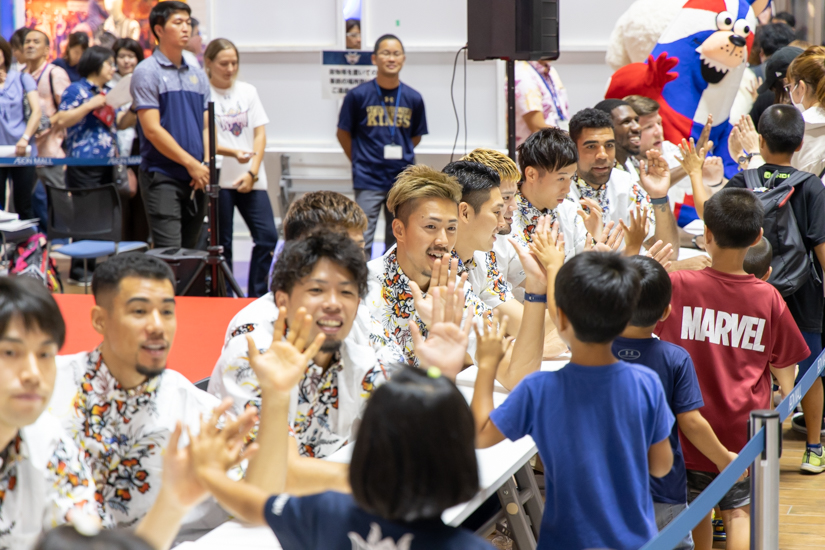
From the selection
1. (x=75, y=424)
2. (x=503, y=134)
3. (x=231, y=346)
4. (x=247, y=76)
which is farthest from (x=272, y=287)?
(x=247, y=76)

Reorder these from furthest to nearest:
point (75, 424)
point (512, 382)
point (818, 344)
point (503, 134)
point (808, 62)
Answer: point (503, 134)
point (808, 62)
point (818, 344)
point (512, 382)
point (75, 424)

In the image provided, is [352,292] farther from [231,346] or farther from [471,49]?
[471,49]

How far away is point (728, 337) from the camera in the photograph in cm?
254

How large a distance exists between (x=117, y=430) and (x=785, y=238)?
8.88 ft

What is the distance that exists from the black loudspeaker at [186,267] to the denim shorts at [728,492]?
3136mm

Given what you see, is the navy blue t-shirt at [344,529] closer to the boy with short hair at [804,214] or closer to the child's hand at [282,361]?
the child's hand at [282,361]

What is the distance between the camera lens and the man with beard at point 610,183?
3.61m

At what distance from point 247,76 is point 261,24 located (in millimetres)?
485

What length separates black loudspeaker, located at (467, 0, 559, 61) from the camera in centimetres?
444

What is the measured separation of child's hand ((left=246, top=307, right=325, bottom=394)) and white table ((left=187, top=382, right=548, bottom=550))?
182mm

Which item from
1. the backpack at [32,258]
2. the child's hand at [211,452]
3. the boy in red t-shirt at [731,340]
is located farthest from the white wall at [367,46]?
the child's hand at [211,452]

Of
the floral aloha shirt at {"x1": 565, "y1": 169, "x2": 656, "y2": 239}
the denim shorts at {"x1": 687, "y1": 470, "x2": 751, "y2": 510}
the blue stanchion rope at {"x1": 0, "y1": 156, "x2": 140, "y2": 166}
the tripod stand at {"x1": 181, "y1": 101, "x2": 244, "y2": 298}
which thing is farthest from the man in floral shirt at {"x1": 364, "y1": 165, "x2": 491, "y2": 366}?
the blue stanchion rope at {"x1": 0, "y1": 156, "x2": 140, "y2": 166}

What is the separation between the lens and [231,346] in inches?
73.5

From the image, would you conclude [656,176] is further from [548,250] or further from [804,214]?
[548,250]
